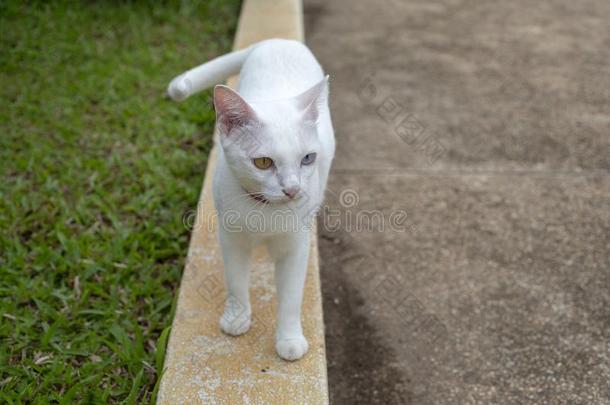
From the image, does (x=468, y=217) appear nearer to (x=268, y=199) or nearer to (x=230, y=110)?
(x=268, y=199)

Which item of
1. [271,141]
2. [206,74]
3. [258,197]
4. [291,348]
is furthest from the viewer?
[206,74]

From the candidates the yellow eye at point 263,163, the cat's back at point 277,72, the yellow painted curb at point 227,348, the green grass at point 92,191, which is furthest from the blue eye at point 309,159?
the green grass at point 92,191

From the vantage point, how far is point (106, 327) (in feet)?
8.59

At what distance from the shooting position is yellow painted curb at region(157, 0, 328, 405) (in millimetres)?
2182

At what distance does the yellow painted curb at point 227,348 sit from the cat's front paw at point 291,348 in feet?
0.09

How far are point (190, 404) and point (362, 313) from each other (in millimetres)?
1034

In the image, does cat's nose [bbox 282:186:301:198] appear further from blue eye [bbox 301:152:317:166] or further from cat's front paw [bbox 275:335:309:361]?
cat's front paw [bbox 275:335:309:361]

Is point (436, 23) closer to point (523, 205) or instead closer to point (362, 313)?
point (523, 205)

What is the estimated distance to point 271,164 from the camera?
1.85 meters

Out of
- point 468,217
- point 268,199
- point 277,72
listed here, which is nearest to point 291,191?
point 268,199

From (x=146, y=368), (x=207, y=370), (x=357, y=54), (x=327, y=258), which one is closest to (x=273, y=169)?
(x=207, y=370)

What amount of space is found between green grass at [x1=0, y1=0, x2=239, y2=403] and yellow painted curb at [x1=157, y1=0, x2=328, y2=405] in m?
0.13

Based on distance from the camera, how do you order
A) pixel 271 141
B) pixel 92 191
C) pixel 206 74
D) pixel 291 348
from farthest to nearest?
pixel 92 191, pixel 206 74, pixel 291 348, pixel 271 141

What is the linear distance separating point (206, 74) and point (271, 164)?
91 centimetres
